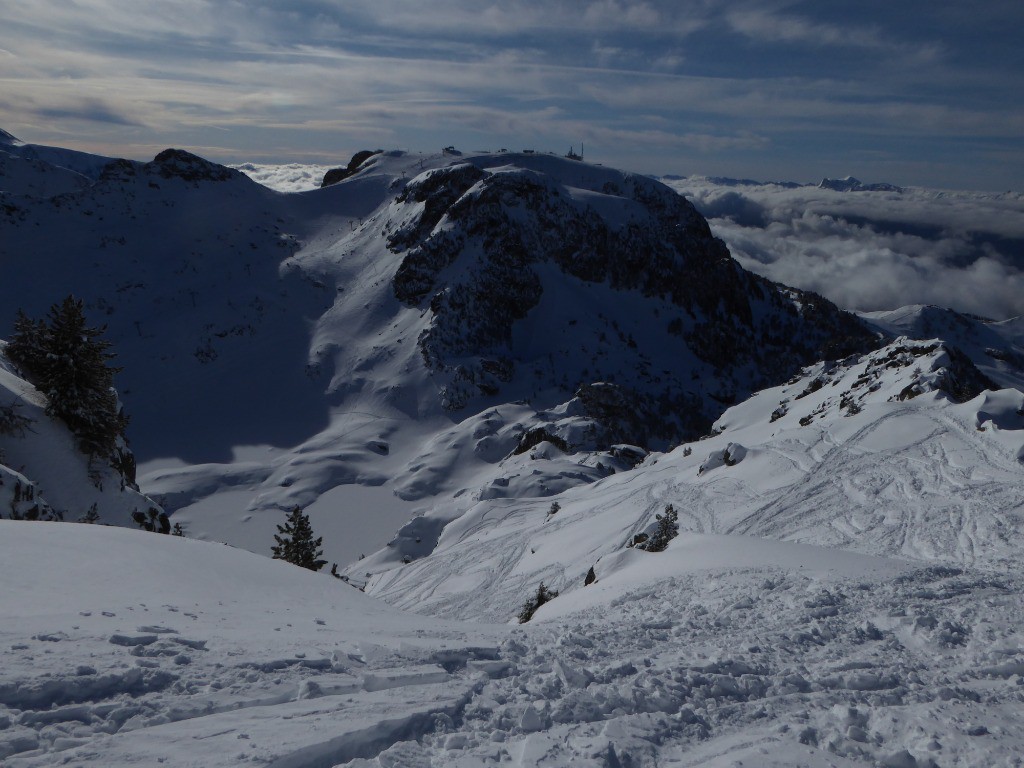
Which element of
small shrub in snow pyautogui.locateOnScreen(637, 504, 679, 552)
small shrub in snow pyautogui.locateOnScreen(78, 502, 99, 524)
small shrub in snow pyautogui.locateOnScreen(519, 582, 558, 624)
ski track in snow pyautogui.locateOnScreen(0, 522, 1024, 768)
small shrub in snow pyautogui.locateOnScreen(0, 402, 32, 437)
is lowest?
small shrub in snow pyautogui.locateOnScreen(519, 582, 558, 624)

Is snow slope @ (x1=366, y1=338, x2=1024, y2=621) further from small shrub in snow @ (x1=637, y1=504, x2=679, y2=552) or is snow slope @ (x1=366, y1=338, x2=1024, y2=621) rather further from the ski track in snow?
the ski track in snow

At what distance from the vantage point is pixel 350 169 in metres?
134

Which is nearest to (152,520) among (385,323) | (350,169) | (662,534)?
(662,534)

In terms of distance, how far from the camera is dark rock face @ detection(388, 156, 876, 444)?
3189 inches

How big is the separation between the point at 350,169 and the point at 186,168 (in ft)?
119

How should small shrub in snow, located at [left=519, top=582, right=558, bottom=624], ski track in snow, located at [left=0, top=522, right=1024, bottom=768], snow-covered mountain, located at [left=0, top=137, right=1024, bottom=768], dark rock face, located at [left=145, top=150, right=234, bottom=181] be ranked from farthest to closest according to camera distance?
1. dark rock face, located at [left=145, top=150, right=234, bottom=181]
2. small shrub in snow, located at [left=519, top=582, right=558, bottom=624]
3. snow-covered mountain, located at [left=0, top=137, right=1024, bottom=768]
4. ski track in snow, located at [left=0, top=522, right=1024, bottom=768]

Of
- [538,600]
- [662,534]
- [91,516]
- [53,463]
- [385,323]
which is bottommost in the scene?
[538,600]

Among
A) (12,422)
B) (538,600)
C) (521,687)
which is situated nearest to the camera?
(521,687)

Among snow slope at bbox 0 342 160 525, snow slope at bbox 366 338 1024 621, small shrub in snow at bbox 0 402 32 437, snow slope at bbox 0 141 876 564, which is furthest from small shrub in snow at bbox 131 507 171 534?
snow slope at bbox 0 141 876 564

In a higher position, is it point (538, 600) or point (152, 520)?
point (152, 520)

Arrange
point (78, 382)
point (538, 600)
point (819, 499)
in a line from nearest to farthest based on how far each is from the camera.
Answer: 1. point (538, 600)
2. point (819, 499)
3. point (78, 382)

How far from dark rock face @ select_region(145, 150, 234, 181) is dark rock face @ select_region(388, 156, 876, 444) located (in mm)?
Answer: 36420

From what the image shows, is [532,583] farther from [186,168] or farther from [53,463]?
[186,168]

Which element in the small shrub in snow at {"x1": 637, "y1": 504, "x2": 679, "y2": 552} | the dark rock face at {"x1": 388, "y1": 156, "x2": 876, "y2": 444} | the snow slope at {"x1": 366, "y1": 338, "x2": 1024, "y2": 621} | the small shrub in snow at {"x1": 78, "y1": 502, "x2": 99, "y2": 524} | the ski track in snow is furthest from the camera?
the dark rock face at {"x1": 388, "y1": 156, "x2": 876, "y2": 444}
